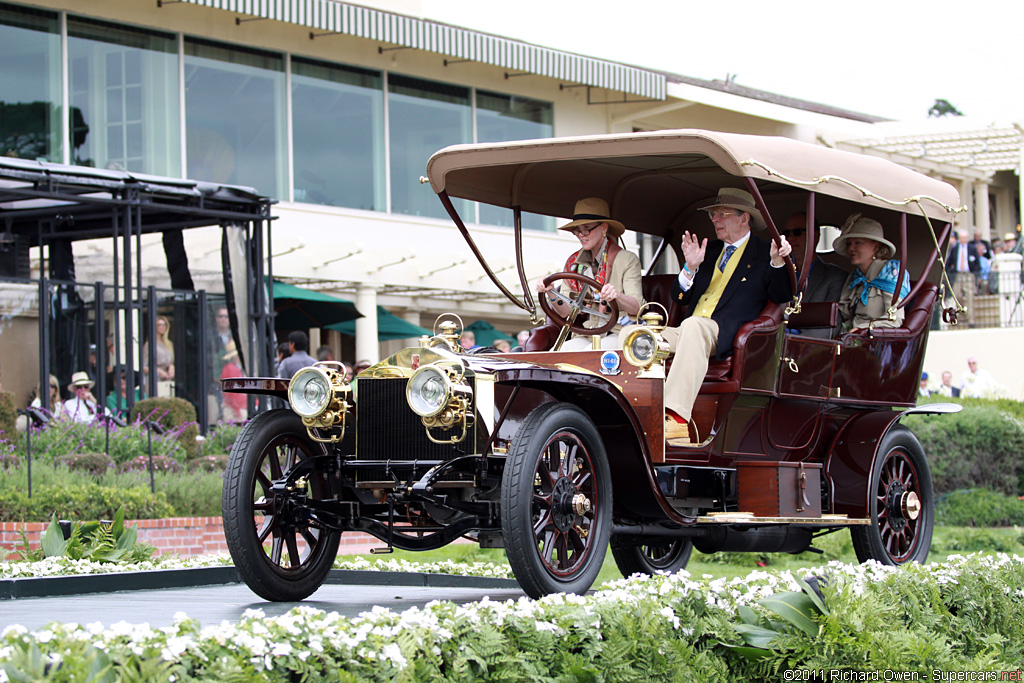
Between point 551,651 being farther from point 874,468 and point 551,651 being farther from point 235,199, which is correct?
point 235,199

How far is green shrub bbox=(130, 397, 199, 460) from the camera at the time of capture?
1324cm

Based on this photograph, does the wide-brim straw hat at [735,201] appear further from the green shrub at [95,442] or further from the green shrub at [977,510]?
the green shrub at [977,510]

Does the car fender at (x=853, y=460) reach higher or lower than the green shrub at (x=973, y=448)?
→ higher

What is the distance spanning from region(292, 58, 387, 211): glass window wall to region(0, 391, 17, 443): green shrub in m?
10.3

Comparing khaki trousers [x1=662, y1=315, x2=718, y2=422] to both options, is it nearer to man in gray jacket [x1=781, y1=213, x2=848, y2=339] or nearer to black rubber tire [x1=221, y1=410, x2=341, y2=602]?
black rubber tire [x1=221, y1=410, x2=341, y2=602]

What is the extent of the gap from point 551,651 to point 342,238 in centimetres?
1808

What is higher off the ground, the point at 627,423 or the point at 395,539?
the point at 627,423

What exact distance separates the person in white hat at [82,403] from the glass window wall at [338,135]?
27.6ft

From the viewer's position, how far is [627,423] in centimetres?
621

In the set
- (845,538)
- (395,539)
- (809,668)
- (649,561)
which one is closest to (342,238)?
(845,538)

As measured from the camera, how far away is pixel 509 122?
25.6 metres

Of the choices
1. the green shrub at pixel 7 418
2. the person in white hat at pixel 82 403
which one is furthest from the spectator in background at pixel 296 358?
the green shrub at pixel 7 418

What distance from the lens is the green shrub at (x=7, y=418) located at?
1167cm

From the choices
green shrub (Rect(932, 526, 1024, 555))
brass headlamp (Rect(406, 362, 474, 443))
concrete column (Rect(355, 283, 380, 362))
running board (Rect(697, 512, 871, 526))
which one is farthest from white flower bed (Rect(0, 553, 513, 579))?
concrete column (Rect(355, 283, 380, 362))
